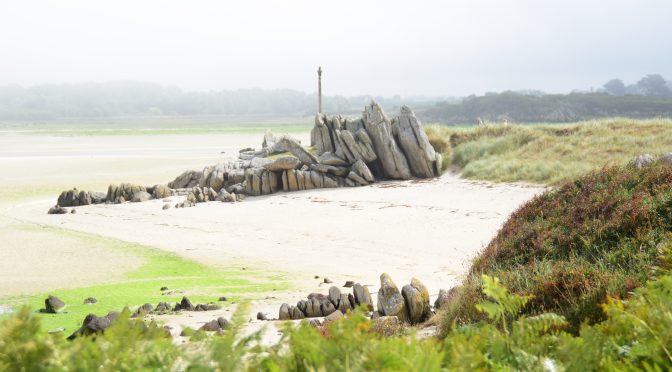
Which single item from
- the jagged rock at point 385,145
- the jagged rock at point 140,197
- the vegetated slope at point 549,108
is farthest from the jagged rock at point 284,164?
the vegetated slope at point 549,108

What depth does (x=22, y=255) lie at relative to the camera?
18547 millimetres

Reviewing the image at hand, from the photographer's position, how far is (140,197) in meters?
29.4

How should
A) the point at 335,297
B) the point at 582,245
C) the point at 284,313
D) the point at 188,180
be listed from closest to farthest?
the point at 582,245 → the point at 284,313 → the point at 335,297 → the point at 188,180

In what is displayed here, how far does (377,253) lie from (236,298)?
5.76m

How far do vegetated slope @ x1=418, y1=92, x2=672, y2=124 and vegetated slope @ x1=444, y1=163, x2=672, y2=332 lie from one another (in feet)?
351

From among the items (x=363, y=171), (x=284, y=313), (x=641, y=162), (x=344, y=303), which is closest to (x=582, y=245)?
(x=641, y=162)

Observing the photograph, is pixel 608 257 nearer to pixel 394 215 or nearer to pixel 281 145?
pixel 394 215

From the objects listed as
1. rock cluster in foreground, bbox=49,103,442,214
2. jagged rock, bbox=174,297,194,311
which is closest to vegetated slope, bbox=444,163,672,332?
jagged rock, bbox=174,297,194,311

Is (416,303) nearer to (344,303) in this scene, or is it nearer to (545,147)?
(344,303)

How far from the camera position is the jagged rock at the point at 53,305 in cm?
1231

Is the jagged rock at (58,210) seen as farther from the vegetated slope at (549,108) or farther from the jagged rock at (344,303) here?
the vegetated slope at (549,108)

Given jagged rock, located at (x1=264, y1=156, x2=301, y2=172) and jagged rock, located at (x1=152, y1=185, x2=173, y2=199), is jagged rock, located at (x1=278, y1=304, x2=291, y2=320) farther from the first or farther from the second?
jagged rock, located at (x1=152, y1=185, x2=173, y2=199)

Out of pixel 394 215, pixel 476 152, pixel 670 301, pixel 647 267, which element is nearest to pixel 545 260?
pixel 647 267

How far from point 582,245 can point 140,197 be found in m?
23.6
